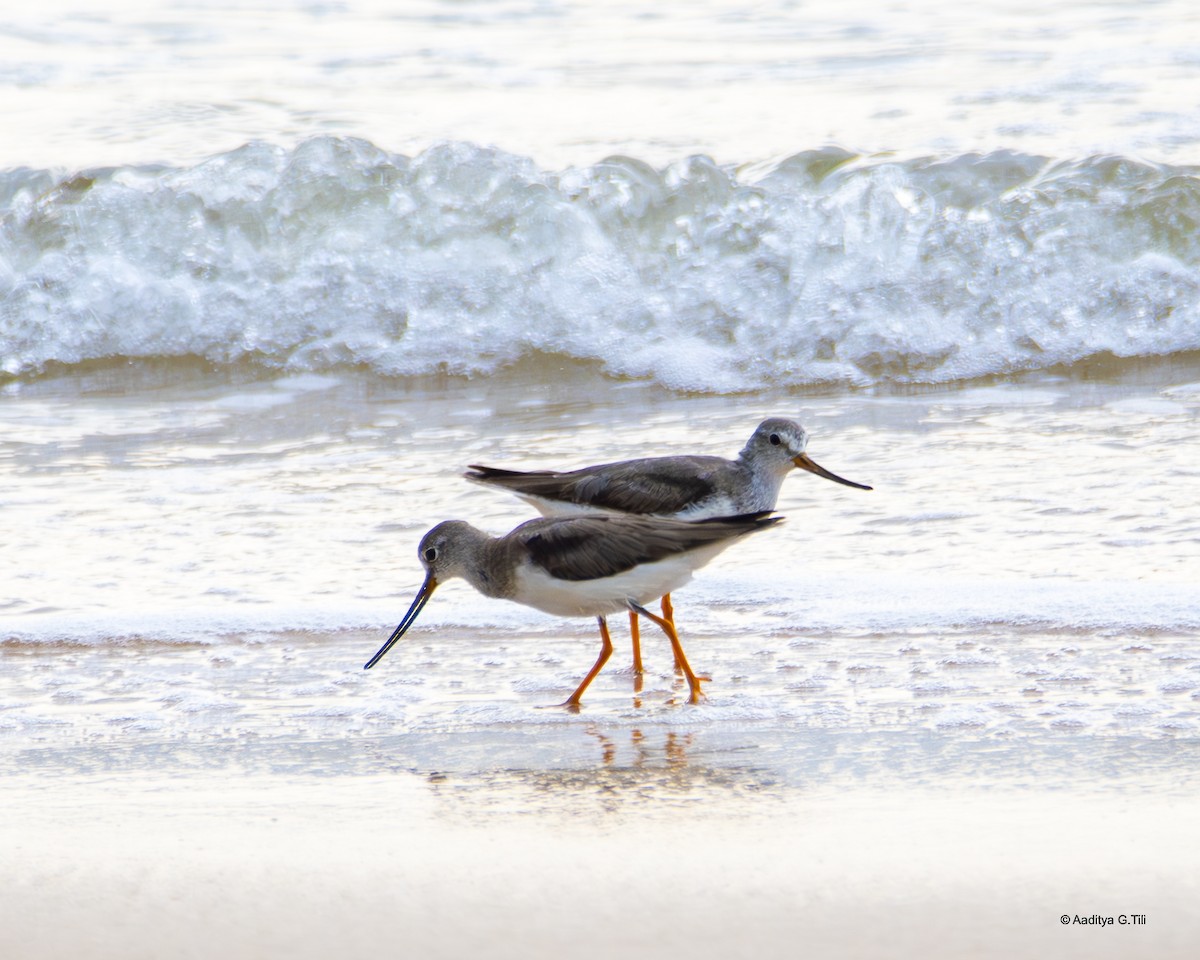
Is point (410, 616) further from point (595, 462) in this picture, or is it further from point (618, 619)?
point (595, 462)

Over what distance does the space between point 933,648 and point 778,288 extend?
17.6 ft

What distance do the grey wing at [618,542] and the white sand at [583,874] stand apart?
964 mm

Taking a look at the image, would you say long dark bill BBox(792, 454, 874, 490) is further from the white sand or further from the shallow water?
the white sand

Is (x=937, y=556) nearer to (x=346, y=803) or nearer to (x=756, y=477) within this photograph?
(x=756, y=477)

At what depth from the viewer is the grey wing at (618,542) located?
4.71 meters

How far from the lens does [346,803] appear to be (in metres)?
3.83

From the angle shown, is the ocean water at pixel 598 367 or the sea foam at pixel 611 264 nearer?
the ocean water at pixel 598 367

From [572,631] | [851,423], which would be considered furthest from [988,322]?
[572,631]

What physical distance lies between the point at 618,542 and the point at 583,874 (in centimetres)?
152

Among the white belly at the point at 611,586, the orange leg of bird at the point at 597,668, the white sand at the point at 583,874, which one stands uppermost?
the white belly at the point at 611,586

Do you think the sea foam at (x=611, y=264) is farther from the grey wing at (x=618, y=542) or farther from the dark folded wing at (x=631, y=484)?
the grey wing at (x=618, y=542)

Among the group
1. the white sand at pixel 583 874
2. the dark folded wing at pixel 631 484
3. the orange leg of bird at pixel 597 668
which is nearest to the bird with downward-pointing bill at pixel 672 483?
the dark folded wing at pixel 631 484

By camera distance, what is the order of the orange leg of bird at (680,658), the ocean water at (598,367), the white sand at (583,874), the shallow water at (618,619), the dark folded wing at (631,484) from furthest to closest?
the dark folded wing at (631,484) → the orange leg of bird at (680,658) → the ocean water at (598,367) → the shallow water at (618,619) → the white sand at (583,874)

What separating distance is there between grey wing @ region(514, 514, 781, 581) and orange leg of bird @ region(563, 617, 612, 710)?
0.89 feet
